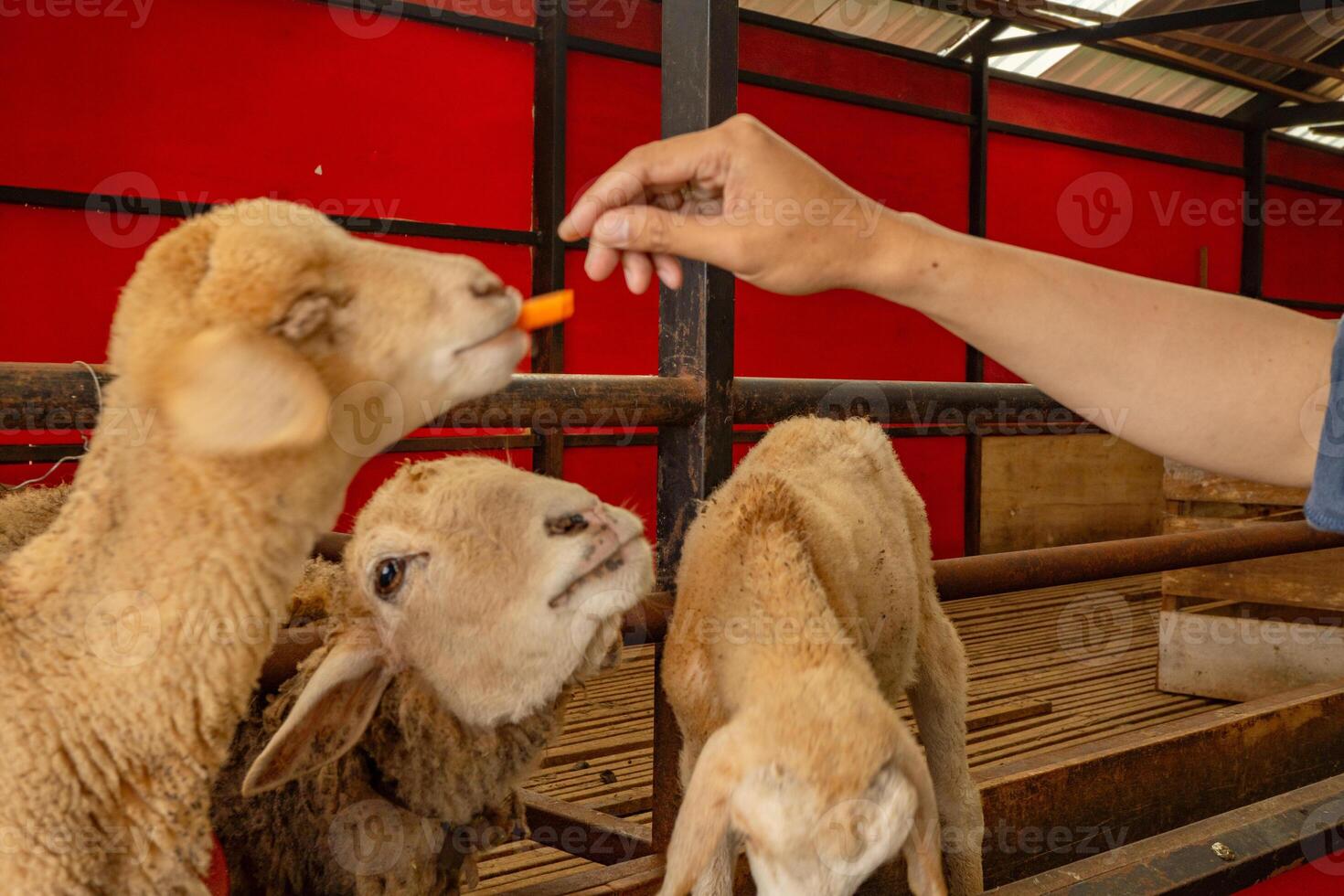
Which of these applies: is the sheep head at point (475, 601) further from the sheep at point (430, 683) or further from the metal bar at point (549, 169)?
the metal bar at point (549, 169)

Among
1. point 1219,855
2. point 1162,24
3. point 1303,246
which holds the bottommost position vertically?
point 1219,855

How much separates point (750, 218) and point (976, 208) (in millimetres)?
8723

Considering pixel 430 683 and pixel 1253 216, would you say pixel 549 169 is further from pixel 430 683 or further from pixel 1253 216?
pixel 1253 216

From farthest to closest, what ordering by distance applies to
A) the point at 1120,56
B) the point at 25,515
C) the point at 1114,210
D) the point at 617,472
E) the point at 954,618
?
the point at 1114,210
the point at 1120,56
the point at 617,472
the point at 954,618
the point at 25,515

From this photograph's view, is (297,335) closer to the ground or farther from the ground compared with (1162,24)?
closer to the ground

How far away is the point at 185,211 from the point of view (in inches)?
233

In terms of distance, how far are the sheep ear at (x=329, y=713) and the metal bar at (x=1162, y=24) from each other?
25.6 ft

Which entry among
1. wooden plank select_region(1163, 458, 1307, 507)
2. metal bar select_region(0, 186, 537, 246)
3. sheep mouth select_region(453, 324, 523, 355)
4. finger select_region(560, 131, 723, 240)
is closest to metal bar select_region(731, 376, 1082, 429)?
finger select_region(560, 131, 723, 240)

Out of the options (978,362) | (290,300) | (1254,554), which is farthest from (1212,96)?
(290,300)

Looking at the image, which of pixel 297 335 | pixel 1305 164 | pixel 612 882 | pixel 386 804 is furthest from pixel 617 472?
pixel 1305 164

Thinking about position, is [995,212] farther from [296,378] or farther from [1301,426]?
[296,378]

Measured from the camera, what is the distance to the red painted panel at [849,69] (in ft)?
27.4

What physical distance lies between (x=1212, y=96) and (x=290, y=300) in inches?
495

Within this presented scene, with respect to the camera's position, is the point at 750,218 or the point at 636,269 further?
the point at 636,269
